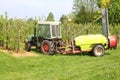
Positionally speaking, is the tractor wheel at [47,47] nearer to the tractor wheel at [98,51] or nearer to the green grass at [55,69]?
the green grass at [55,69]

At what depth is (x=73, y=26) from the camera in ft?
108

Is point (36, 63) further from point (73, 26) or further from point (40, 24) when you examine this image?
point (73, 26)

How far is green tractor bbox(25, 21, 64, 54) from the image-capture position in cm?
2172

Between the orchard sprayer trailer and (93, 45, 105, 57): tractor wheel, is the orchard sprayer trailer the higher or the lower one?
the higher one

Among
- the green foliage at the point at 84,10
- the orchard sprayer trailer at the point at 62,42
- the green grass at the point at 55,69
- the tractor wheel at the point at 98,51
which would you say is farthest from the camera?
the green foliage at the point at 84,10

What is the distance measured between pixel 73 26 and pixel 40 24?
10279 millimetres

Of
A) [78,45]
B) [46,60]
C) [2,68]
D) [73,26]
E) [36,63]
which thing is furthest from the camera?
[73,26]

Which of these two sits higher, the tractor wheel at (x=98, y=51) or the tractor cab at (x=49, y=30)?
the tractor cab at (x=49, y=30)

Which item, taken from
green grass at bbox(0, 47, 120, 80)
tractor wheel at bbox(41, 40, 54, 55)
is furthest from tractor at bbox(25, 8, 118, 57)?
green grass at bbox(0, 47, 120, 80)

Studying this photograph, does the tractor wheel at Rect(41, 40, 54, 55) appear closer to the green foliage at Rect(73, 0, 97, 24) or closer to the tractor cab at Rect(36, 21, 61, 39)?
the tractor cab at Rect(36, 21, 61, 39)

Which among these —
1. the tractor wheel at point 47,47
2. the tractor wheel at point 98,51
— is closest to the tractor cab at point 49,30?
the tractor wheel at point 47,47

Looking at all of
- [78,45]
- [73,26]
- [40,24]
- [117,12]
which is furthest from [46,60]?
[117,12]

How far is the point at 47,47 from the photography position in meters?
21.7

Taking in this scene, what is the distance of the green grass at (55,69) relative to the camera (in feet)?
40.8
